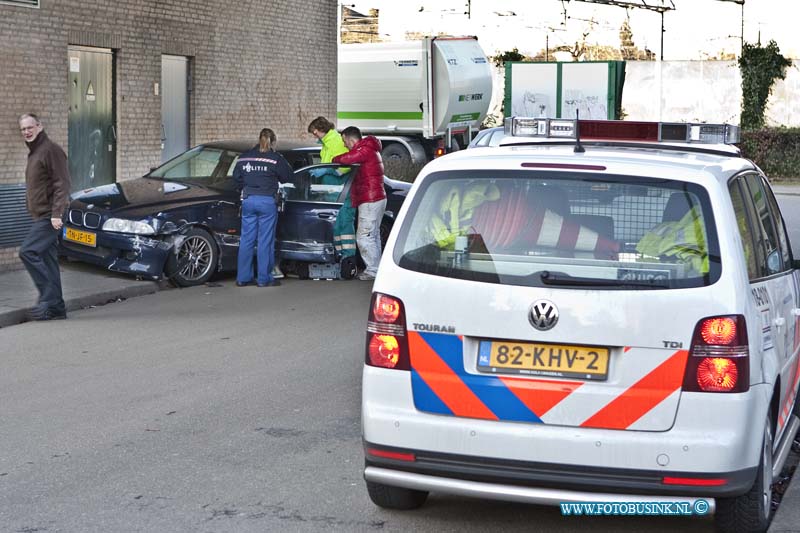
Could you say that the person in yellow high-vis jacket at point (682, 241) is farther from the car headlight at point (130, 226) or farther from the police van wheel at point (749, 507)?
the car headlight at point (130, 226)

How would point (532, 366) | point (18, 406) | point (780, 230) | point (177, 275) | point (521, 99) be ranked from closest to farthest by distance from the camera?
point (532, 366)
point (780, 230)
point (18, 406)
point (177, 275)
point (521, 99)

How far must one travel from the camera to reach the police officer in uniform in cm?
1419

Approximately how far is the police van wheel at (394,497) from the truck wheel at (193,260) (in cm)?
853

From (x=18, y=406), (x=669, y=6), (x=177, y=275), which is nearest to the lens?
(x=18, y=406)

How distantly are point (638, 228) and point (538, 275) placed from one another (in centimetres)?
47

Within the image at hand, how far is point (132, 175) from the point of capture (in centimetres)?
1869

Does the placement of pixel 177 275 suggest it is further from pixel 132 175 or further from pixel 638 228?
pixel 638 228

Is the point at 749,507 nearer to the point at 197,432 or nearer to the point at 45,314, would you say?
the point at 197,432

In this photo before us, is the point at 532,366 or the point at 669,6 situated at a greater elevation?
the point at 669,6

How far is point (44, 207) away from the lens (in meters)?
11.7

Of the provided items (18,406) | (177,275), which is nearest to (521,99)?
(177,275)

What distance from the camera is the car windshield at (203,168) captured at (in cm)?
1542

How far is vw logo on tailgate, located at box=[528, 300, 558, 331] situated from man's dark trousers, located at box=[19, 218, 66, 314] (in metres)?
7.64

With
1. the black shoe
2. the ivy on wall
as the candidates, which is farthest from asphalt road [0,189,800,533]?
the ivy on wall
